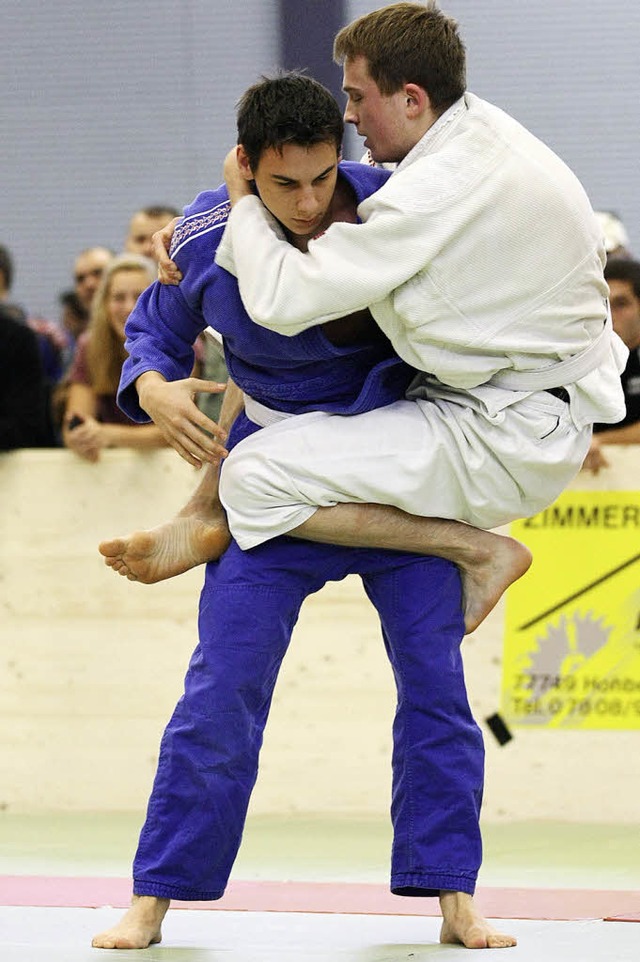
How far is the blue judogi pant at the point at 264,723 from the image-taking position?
2.97 meters

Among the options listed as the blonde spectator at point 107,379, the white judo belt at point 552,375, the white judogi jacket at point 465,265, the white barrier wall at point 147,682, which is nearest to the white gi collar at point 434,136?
the white judogi jacket at point 465,265

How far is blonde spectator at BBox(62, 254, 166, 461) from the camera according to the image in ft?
17.0

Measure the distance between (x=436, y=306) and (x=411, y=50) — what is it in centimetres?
49

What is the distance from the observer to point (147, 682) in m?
5.12

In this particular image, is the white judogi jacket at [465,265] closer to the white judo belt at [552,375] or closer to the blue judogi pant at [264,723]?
the white judo belt at [552,375]

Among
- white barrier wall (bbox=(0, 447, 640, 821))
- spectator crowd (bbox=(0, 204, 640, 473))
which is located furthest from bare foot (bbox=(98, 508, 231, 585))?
white barrier wall (bbox=(0, 447, 640, 821))

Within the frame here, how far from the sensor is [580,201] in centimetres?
287

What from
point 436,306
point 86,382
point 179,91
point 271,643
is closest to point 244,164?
point 436,306

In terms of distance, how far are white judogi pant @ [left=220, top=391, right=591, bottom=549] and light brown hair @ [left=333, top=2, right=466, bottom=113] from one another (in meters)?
0.58

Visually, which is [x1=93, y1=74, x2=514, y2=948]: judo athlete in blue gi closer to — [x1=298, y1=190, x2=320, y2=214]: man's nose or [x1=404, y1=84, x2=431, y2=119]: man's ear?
[x1=298, y1=190, x2=320, y2=214]: man's nose

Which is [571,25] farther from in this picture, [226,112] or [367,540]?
[367,540]

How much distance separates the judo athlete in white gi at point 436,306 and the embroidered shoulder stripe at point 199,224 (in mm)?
100

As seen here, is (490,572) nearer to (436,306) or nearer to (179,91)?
(436,306)

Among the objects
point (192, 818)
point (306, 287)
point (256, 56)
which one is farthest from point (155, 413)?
point (256, 56)
